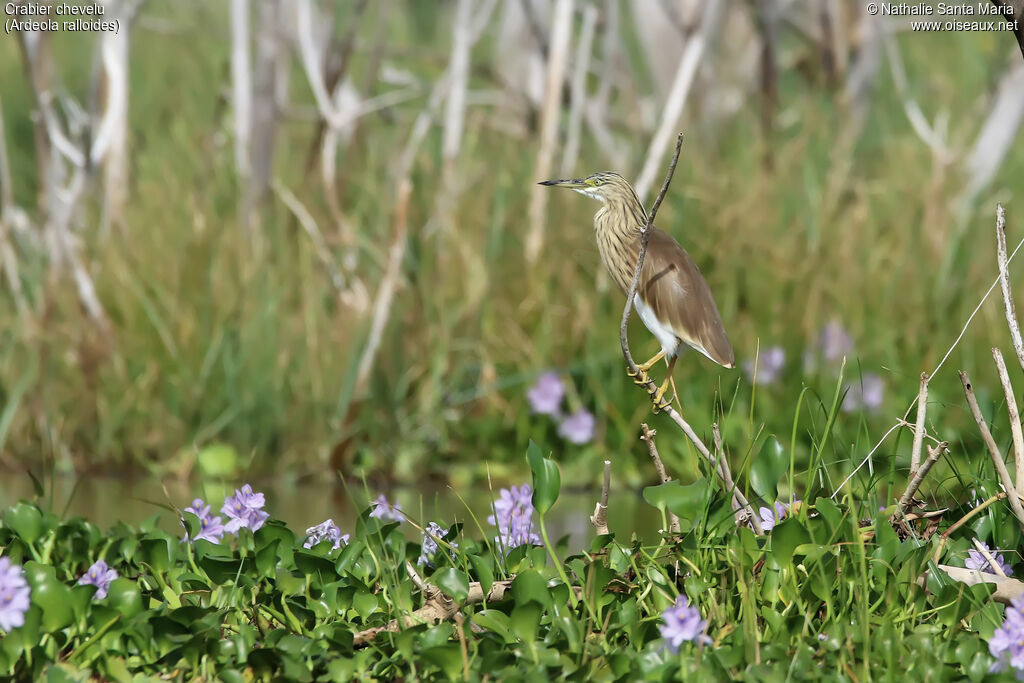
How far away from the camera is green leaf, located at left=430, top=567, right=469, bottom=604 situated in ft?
8.36

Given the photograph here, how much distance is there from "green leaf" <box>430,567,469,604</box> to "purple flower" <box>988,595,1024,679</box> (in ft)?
3.10

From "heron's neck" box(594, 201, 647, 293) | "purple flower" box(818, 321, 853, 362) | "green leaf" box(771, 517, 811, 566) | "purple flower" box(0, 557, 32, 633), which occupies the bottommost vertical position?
"purple flower" box(818, 321, 853, 362)

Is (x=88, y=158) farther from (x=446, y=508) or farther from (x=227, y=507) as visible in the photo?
(x=227, y=507)

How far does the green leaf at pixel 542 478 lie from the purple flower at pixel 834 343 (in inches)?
109

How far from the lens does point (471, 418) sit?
528 centimetres

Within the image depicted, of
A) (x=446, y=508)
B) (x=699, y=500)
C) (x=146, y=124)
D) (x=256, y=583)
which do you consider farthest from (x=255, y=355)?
(x=146, y=124)

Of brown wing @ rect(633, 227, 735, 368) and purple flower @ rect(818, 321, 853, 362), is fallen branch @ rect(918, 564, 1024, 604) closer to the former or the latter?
brown wing @ rect(633, 227, 735, 368)

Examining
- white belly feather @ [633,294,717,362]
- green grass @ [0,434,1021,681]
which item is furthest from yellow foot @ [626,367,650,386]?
green grass @ [0,434,1021,681]

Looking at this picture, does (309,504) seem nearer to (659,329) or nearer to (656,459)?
(656,459)

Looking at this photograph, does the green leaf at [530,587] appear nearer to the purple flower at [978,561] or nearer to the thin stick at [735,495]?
the thin stick at [735,495]

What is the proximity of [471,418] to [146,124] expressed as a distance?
12.6 ft

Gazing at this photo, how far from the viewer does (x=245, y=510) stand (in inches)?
118

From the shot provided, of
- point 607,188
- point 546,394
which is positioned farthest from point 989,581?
point 546,394

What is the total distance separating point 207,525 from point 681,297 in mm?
1294
